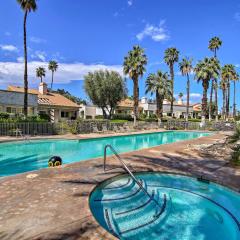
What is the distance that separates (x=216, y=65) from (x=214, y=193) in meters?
36.7

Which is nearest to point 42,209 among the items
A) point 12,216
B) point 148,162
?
point 12,216

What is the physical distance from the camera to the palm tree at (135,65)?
38094 mm

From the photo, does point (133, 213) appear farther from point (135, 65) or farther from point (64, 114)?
point (64, 114)

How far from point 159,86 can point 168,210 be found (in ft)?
117

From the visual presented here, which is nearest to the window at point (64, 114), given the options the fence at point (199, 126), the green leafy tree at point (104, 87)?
the green leafy tree at point (104, 87)

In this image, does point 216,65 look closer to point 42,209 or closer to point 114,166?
point 114,166

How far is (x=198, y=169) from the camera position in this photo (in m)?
9.88

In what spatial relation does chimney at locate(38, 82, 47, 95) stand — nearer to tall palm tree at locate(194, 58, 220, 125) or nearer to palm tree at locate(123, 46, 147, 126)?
palm tree at locate(123, 46, 147, 126)

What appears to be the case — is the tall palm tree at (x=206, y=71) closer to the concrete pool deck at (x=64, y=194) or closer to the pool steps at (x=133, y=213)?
the concrete pool deck at (x=64, y=194)

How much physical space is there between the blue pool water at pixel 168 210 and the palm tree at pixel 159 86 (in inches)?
1293

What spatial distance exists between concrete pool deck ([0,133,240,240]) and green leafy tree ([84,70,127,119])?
30.1 metres

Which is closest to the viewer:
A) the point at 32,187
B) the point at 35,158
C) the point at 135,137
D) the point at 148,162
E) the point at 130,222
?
the point at 130,222

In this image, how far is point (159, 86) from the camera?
41062 mm

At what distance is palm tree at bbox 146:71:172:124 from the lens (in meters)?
41.1
